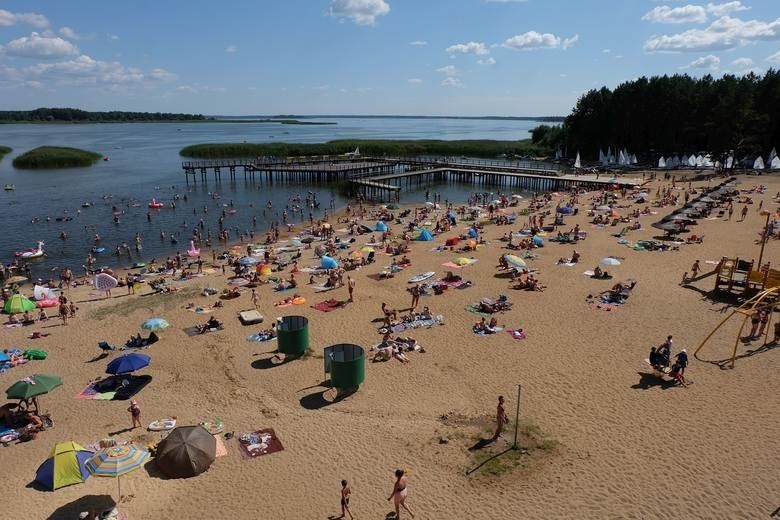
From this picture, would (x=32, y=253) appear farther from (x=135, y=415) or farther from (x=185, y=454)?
(x=185, y=454)

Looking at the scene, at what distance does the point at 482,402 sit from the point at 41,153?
8938 centimetres

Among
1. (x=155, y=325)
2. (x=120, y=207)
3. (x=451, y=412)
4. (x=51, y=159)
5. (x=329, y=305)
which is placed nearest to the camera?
(x=451, y=412)

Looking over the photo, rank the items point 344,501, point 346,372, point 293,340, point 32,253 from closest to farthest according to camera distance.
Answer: point 344,501 < point 346,372 < point 293,340 < point 32,253

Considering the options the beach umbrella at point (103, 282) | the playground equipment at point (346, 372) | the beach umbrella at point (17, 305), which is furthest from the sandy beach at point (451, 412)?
the beach umbrella at point (103, 282)

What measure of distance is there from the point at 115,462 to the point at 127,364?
16.1 feet

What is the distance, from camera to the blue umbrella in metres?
13.9

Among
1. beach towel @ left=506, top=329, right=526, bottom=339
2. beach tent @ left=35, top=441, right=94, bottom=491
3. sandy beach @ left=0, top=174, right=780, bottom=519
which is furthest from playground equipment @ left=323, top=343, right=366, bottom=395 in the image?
beach towel @ left=506, top=329, right=526, bottom=339

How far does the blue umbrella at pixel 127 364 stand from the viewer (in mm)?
13930

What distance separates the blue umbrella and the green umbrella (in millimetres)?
1354

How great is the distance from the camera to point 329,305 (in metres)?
20.7

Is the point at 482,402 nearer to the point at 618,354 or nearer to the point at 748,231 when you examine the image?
the point at 618,354

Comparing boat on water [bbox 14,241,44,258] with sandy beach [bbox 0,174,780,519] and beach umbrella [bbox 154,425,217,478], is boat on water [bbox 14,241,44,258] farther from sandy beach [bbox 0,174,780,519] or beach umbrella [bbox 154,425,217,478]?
beach umbrella [bbox 154,425,217,478]

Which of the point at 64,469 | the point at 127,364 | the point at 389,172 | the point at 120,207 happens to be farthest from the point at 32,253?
the point at 389,172

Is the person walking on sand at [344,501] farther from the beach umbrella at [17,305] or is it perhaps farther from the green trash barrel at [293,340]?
the beach umbrella at [17,305]
